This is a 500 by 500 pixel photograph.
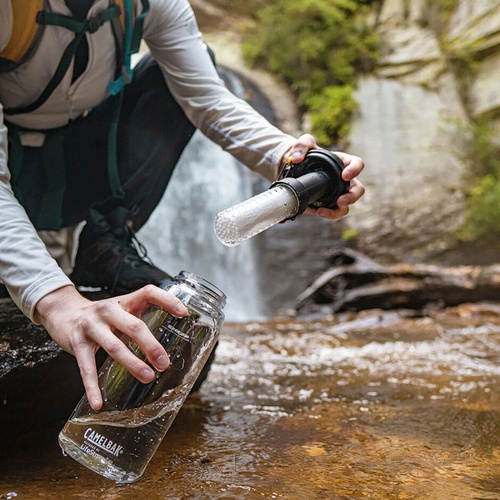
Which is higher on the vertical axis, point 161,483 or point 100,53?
point 100,53

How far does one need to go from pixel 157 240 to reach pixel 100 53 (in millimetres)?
5776

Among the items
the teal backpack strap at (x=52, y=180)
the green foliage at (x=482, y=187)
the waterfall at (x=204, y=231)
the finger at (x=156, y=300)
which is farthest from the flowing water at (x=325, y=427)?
the green foliage at (x=482, y=187)

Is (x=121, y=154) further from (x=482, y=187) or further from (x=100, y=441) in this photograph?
(x=482, y=187)

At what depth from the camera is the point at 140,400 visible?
914 millimetres

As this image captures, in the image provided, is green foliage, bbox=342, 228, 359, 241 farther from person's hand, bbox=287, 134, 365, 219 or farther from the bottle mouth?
the bottle mouth

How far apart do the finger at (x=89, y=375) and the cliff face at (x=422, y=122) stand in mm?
7395

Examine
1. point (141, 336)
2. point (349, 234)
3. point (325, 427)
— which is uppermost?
point (141, 336)

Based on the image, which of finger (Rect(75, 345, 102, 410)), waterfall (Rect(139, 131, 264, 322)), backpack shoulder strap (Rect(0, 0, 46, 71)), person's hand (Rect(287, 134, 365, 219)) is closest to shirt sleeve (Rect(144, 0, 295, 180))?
person's hand (Rect(287, 134, 365, 219))

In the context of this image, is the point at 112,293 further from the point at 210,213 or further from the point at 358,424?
the point at 210,213

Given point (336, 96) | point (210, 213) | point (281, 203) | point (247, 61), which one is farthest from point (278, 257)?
point (281, 203)

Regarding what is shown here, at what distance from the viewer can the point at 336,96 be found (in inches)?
338

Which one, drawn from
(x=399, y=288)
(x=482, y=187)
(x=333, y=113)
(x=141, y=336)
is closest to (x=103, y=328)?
(x=141, y=336)

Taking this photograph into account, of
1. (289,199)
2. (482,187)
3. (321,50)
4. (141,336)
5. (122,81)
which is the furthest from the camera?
(321,50)

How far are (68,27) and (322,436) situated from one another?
1.16 m
